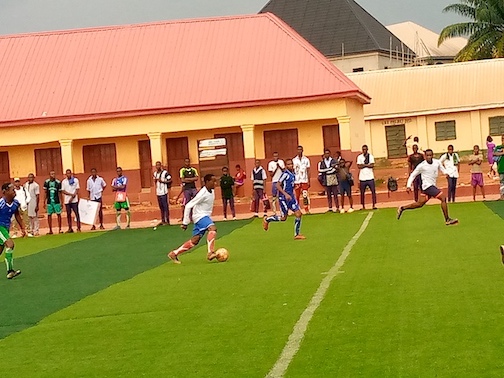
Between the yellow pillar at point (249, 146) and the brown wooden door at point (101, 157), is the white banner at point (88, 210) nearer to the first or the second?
the yellow pillar at point (249, 146)

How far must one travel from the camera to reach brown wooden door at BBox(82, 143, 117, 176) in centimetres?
3809

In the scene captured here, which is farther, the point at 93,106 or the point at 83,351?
the point at 93,106

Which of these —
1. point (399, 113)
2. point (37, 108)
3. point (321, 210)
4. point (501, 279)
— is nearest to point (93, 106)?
point (37, 108)

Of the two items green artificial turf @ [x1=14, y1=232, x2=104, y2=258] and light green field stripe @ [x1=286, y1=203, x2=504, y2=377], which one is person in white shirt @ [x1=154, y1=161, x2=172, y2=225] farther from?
light green field stripe @ [x1=286, y1=203, x2=504, y2=377]

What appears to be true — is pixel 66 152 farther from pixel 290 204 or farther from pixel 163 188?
pixel 290 204

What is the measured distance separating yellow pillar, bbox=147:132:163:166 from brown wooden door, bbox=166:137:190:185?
1.39 metres

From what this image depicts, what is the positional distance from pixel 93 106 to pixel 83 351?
27671 mm

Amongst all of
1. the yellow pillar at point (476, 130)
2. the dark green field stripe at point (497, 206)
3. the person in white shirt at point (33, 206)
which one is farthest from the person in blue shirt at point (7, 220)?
the yellow pillar at point (476, 130)

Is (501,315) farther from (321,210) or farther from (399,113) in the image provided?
(399,113)

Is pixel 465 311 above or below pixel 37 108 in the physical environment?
below

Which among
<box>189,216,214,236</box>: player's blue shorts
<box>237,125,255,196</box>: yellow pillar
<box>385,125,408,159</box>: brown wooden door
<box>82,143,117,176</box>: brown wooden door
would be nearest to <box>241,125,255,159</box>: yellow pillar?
<box>237,125,255,196</box>: yellow pillar

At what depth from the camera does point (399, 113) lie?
50.7m

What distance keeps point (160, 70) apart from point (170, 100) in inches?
82.6

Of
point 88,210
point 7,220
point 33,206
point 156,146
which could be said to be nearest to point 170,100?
point 156,146
